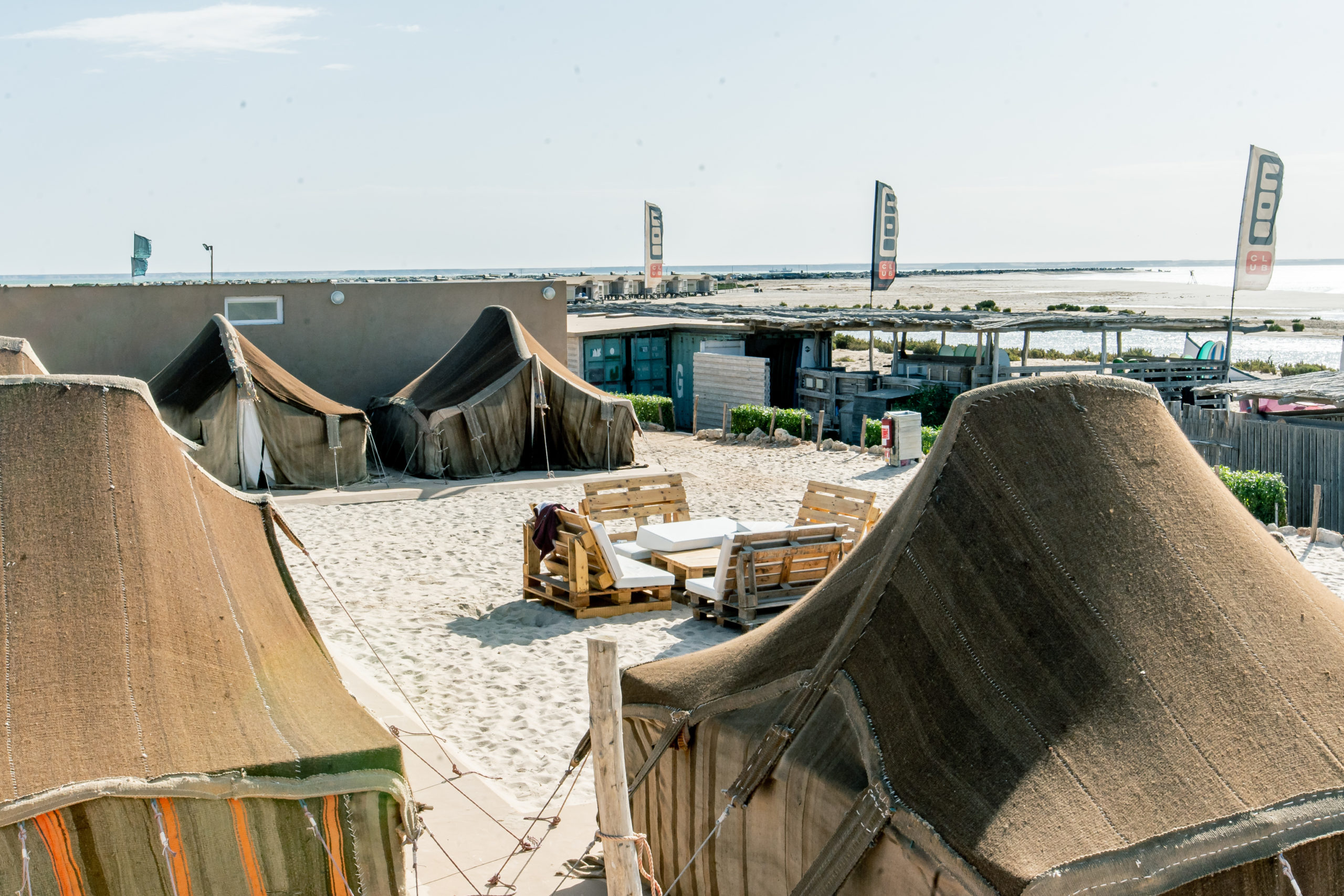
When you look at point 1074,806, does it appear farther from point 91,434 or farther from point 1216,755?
point 91,434

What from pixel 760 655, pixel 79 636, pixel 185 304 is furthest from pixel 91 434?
pixel 185 304

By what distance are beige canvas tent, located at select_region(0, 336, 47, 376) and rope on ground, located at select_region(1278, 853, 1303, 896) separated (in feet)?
29.8

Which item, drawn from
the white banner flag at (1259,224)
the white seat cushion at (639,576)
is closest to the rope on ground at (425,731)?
the white seat cushion at (639,576)

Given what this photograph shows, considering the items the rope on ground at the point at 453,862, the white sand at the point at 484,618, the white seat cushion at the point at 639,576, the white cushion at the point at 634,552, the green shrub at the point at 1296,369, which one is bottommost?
the green shrub at the point at 1296,369

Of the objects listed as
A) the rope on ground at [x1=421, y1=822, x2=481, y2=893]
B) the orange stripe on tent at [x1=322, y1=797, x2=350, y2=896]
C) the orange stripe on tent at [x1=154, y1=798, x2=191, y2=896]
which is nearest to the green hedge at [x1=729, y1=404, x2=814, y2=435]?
the rope on ground at [x1=421, y1=822, x2=481, y2=893]

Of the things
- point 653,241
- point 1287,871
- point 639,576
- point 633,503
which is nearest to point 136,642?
point 1287,871

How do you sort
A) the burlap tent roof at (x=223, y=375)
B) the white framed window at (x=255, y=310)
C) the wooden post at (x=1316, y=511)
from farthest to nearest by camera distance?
the white framed window at (x=255, y=310), the burlap tent roof at (x=223, y=375), the wooden post at (x=1316, y=511)

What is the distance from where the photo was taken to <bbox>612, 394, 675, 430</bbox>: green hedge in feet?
82.2

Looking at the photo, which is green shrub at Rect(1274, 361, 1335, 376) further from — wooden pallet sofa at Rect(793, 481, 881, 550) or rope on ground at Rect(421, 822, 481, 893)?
rope on ground at Rect(421, 822, 481, 893)

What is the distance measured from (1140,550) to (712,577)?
649 centimetres

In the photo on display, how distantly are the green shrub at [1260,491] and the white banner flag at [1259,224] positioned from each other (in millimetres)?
10085

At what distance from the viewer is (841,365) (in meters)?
39.3

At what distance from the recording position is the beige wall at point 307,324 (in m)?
18.5

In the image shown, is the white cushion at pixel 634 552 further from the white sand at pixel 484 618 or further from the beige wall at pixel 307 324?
the beige wall at pixel 307 324
